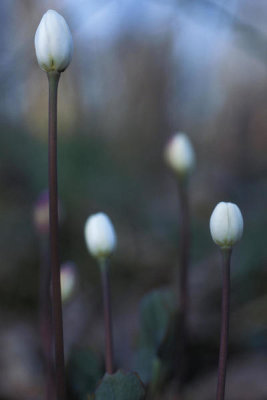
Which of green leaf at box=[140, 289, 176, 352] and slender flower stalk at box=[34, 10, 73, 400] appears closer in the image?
slender flower stalk at box=[34, 10, 73, 400]

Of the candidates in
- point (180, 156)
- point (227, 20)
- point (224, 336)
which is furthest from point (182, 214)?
point (227, 20)

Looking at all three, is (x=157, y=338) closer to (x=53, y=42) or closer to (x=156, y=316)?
(x=156, y=316)

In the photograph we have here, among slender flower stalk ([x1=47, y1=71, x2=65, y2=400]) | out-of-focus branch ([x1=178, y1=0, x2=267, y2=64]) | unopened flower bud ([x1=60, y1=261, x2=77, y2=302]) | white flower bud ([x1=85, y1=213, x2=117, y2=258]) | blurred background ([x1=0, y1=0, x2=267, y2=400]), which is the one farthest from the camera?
out-of-focus branch ([x1=178, y1=0, x2=267, y2=64])

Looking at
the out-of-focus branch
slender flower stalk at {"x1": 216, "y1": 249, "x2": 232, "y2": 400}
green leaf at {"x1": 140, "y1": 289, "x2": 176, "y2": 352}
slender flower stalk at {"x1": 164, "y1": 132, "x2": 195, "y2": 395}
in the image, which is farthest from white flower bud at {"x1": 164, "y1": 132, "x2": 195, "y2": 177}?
the out-of-focus branch

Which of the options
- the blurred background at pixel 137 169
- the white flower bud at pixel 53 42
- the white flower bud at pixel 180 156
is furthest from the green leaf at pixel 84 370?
the white flower bud at pixel 53 42

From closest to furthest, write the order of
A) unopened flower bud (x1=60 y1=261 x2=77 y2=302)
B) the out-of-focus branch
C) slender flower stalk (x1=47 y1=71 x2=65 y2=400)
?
slender flower stalk (x1=47 y1=71 x2=65 y2=400) < unopened flower bud (x1=60 y1=261 x2=77 y2=302) < the out-of-focus branch

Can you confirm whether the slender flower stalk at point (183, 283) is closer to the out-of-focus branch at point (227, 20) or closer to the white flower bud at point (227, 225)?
the white flower bud at point (227, 225)

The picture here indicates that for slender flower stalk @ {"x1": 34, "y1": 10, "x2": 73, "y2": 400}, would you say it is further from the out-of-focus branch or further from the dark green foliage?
the out-of-focus branch

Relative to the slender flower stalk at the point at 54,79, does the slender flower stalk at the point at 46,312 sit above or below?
below

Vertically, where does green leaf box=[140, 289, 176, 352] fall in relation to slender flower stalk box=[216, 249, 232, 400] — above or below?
below
